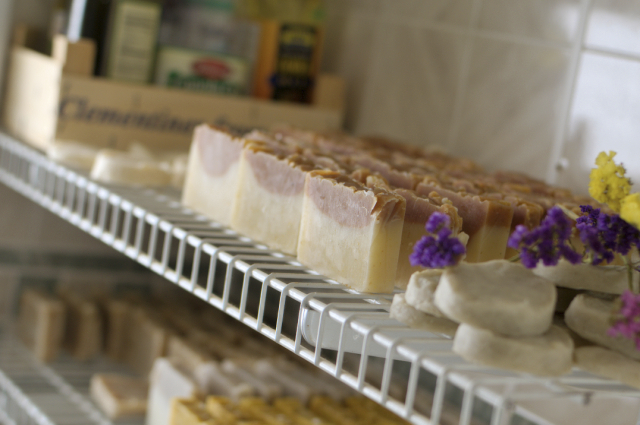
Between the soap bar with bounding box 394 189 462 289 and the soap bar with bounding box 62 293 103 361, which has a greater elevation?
the soap bar with bounding box 394 189 462 289

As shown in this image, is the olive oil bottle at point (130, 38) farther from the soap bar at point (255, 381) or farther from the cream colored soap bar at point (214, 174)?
the soap bar at point (255, 381)

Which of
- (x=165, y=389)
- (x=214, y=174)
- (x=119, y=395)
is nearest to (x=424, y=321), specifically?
(x=214, y=174)

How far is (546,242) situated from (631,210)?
0.06 meters

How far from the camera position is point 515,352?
49cm

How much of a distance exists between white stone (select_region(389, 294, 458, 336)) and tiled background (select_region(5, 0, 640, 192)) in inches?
17.6

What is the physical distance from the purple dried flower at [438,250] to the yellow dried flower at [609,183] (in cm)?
11

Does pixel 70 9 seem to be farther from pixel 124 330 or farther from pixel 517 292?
pixel 517 292

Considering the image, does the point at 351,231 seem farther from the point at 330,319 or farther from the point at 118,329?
A: the point at 118,329

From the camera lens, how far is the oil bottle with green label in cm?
127

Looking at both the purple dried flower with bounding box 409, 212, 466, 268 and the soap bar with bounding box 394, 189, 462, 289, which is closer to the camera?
the purple dried flower with bounding box 409, 212, 466, 268

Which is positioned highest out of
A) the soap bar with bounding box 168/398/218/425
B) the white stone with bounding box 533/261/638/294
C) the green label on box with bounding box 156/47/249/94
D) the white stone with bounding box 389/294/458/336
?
the green label on box with bounding box 156/47/249/94

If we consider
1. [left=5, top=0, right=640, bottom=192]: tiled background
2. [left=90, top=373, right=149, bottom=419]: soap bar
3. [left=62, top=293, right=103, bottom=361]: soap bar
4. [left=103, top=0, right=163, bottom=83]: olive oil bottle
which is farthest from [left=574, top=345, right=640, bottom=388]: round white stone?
[left=62, top=293, right=103, bottom=361]: soap bar

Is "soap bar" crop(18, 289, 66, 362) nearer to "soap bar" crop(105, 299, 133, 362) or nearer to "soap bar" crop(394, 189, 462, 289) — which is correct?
"soap bar" crop(105, 299, 133, 362)

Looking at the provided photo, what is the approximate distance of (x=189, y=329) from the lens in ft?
4.01
